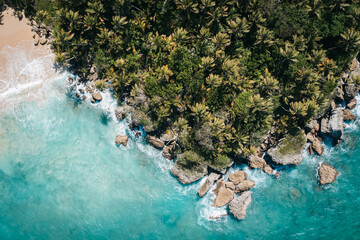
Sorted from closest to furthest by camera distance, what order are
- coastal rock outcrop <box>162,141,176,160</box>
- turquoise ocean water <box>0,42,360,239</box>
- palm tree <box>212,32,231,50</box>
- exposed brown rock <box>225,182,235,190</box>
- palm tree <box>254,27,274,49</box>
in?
1. palm tree <box>254,27,274,49</box>
2. palm tree <box>212,32,231,50</box>
3. exposed brown rock <box>225,182,235,190</box>
4. turquoise ocean water <box>0,42,360,239</box>
5. coastal rock outcrop <box>162,141,176,160</box>

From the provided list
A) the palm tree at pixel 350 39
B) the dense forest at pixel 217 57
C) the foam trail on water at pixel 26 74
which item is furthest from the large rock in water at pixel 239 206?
the foam trail on water at pixel 26 74

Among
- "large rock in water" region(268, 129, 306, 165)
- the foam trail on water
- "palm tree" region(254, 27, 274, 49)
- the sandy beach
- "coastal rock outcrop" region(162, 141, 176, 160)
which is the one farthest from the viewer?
the foam trail on water

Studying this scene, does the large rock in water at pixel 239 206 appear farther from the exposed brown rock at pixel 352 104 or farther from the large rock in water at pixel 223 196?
the exposed brown rock at pixel 352 104

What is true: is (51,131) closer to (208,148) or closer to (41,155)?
(41,155)

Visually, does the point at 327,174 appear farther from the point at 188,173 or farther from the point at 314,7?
the point at 314,7

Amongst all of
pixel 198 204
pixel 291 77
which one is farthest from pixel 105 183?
pixel 291 77

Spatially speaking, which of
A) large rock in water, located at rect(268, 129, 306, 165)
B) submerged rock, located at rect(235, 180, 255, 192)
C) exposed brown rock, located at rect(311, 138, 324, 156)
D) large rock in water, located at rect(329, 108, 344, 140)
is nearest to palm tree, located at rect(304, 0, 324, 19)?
large rock in water, located at rect(329, 108, 344, 140)

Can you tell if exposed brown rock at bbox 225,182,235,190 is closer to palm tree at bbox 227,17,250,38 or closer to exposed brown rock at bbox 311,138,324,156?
exposed brown rock at bbox 311,138,324,156
